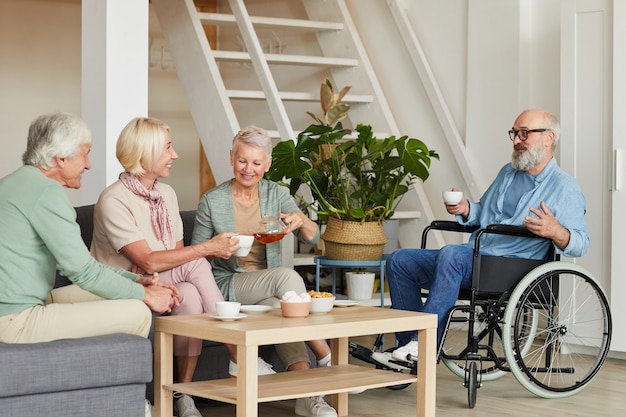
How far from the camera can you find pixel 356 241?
16.0 feet

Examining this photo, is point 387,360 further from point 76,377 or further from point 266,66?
point 266,66

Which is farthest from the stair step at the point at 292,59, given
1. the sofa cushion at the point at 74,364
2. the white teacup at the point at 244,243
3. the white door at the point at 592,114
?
the sofa cushion at the point at 74,364

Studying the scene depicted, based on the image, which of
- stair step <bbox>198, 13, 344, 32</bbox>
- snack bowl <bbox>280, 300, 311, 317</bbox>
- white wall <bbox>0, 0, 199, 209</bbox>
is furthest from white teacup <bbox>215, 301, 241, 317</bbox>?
white wall <bbox>0, 0, 199, 209</bbox>

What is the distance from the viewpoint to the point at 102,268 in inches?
120

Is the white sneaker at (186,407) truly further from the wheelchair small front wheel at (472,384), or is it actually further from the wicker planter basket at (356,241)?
the wicker planter basket at (356,241)

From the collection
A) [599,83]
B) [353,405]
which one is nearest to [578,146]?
[599,83]

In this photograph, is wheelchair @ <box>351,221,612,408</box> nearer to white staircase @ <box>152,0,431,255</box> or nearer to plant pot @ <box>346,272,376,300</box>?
plant pot @ <box>346,272,376,300</box>

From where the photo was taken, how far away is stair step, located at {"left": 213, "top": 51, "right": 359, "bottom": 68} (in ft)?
19.1

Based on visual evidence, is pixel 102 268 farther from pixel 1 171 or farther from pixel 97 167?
pixel 1 171

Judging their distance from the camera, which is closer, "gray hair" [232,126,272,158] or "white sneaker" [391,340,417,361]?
"white sneaker" [391,340,417,361]

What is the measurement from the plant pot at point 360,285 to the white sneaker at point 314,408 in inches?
63.0

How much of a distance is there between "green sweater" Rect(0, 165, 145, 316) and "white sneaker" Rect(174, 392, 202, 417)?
2.28 ft

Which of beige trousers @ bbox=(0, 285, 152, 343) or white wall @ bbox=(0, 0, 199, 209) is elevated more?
white wall @ bbox=(0, 0, 199, 209)

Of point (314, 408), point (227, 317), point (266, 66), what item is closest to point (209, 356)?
point (314, 408)
